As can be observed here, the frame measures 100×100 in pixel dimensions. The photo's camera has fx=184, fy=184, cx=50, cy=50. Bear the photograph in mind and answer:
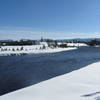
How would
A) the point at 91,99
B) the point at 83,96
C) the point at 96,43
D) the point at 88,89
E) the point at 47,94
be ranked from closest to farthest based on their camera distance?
the point at 91,99 → the point at 83,96 → the point at 47,94 → the point at 88,89 → the point at 96,43

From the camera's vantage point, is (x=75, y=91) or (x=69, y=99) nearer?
(x=69, y=99)

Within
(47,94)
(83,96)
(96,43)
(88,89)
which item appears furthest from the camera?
(96,43)

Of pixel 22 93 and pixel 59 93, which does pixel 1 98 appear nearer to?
pixel 22 93

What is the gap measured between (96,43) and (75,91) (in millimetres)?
141533

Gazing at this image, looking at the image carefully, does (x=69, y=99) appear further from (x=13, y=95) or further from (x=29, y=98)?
(x=13, y=95)

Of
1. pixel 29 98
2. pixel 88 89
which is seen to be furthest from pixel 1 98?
pixel 88 89

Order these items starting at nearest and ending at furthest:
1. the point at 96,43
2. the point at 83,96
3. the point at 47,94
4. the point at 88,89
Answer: the point at 83,96
the point at 47,94
the point at 88,89
the point at 96,43

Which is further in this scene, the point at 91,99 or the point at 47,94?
the point at 47,94

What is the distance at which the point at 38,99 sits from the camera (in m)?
6.71

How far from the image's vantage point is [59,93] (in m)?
7.45

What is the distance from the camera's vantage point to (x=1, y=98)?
7.05 metres

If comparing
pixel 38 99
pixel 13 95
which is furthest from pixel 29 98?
pixel 13 95

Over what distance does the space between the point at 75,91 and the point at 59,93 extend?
702 mm

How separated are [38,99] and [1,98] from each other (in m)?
1.48
